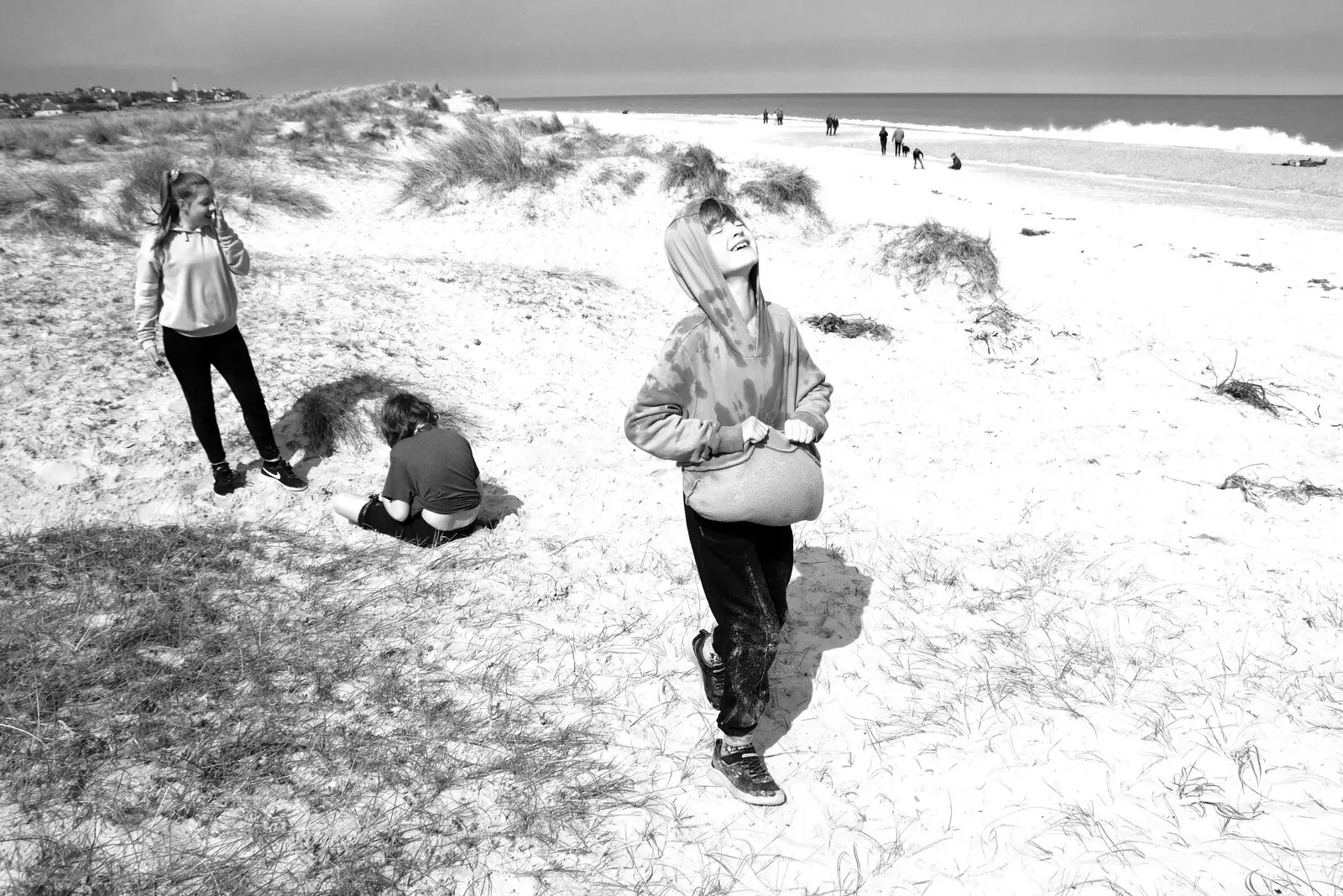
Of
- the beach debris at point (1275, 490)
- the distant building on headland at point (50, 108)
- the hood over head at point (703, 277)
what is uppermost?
the distant building on headland at point (50, 108)

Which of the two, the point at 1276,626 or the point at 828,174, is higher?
the point at 828,174

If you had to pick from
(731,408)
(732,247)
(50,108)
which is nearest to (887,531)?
(731,408)

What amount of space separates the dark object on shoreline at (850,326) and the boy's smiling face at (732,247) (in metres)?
6.31

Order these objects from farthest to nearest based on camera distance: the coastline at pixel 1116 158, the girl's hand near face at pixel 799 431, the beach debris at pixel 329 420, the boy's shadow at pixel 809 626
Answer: the coastline at pixel 1116 158, the beach debris at pixel 329 420, the boy's shadow at pixel 809 626, the girl's hand near face at pixel 799 431

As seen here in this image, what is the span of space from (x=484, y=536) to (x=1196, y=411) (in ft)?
19.5

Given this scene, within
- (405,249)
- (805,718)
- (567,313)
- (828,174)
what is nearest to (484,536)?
(805,718)

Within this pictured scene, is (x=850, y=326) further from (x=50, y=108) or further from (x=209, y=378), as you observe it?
(x=50, y=108)

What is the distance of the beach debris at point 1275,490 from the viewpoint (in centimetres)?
493

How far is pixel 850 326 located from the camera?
28.1ft

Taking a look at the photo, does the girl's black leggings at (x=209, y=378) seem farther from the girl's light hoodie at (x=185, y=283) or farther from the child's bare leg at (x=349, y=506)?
the child's bare leg at (x=349, y=506)

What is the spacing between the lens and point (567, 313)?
811 centimetres

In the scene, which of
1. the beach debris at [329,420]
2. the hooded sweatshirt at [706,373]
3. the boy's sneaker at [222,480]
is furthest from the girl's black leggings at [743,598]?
the beach debris at [329,420]

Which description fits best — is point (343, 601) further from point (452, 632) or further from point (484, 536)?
point (484, 536)

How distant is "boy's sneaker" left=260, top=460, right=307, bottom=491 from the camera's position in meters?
5.02
